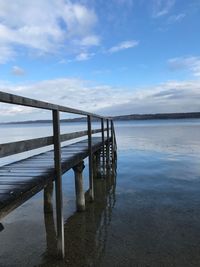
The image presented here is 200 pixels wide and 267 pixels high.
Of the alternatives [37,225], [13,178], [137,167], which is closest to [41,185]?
[13,178]

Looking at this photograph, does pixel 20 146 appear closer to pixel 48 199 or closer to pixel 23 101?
pixel 23 101

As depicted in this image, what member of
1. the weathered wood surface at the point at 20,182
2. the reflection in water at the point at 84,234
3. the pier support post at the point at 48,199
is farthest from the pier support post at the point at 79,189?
the weathered wood surface at the point at 20,182

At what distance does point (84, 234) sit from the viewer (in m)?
6.02

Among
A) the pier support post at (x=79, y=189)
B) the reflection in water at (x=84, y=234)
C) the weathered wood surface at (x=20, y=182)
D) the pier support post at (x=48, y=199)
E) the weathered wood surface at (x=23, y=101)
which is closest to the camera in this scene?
the weathered wood surface at (x=23, y=101)

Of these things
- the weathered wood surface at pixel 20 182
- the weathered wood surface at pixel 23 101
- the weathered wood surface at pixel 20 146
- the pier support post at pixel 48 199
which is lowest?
the pier support post at pixel 48 199

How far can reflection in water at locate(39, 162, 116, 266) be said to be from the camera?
4871 millimetres

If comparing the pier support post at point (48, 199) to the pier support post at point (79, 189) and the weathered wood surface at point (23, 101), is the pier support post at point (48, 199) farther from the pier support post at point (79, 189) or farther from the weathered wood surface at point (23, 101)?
the weathered wood surface at point (23, 101)

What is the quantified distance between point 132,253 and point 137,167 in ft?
31.0

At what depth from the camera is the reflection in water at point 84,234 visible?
4.87m

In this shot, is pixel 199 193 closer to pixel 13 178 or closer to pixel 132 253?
pixel 132 253

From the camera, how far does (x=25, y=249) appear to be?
527 centimetres

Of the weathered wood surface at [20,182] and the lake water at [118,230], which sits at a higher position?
the weathered wood surface at [20,182]

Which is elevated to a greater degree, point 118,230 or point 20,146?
point 20,146

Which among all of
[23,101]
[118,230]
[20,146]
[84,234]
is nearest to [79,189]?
[84,234]
